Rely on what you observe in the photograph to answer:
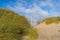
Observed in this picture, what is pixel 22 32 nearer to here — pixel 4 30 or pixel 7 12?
pixel 4 30

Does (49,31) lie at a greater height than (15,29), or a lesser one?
lesser

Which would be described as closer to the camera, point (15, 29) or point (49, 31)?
point (15, 29)

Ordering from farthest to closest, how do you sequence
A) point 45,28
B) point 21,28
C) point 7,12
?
point 7,12 → point 45,28 → point 21,28

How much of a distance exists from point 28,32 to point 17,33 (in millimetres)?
609

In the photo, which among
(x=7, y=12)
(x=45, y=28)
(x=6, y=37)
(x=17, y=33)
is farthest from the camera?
(x=7, y=12)

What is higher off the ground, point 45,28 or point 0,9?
point 0,9

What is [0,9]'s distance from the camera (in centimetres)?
1150

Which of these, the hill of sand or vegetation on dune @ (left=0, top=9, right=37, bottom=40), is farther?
the hill of sand

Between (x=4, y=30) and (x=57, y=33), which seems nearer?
(x=4, y=30)

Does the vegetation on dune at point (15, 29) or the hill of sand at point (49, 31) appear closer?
the vegetation on dune at point (15, 29)

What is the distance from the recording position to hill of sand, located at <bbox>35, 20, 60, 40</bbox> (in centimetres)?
867

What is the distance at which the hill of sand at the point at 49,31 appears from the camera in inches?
342

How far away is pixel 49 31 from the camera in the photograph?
948 cm

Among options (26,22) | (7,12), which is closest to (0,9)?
(7,12)
